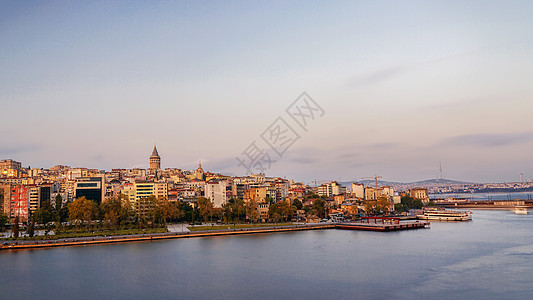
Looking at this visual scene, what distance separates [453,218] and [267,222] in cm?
2230

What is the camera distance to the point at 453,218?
163ft

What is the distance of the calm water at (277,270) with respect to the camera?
16.3m

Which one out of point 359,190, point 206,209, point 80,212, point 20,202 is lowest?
point 206,209

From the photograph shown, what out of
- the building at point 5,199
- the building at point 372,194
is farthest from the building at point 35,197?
the building at point 372,194

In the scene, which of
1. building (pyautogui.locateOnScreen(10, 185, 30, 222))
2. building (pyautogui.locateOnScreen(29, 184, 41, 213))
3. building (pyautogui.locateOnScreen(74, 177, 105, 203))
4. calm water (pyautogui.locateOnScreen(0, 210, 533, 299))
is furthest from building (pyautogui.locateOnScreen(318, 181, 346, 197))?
calm water (pyautogui.locateOnScreen(0, 210, 533, 299))

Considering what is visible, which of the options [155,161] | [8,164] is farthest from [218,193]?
[8,164]

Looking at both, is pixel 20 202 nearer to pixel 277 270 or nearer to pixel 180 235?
pixel 180 235

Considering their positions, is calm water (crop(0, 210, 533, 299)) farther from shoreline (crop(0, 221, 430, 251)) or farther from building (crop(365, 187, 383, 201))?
building (crop(365, 187, 383, 201))

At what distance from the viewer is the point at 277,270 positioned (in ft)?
66.0

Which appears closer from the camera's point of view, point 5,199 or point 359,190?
point 5,199

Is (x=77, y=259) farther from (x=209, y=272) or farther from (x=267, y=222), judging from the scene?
(x=267, y=222)

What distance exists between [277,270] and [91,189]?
3858 cm

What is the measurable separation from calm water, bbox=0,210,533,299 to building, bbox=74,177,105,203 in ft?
86.0

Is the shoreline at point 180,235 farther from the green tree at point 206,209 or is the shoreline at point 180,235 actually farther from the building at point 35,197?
the building at point 35,197
